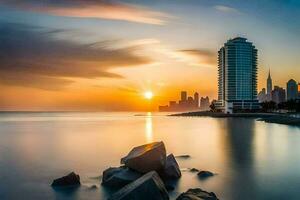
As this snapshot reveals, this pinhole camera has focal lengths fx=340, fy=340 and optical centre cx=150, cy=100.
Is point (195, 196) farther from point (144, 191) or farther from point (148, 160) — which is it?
point (148, 160)

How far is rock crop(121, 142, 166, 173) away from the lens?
23641 mm

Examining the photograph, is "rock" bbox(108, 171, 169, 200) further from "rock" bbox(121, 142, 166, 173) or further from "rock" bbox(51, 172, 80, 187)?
"rock" bbox(51, 172, 80, 187)

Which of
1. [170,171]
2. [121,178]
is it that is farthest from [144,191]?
[170,171]

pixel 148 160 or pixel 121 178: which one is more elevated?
pixel 148 160

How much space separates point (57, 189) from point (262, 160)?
25.9 metres

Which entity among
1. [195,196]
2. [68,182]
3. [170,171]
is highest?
[195,196]

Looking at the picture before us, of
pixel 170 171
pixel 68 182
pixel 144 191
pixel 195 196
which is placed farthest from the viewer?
pixel 170 171

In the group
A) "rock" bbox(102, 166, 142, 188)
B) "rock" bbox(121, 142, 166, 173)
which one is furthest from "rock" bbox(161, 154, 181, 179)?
"rock" bbox(102, 166, 142, 188)

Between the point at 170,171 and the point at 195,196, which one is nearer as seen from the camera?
the point at 195,196

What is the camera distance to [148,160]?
2391 cm

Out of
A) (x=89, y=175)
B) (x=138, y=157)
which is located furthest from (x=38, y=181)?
(x=138, y=157)

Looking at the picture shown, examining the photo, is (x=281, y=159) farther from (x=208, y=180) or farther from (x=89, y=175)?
(x=89, y=175)

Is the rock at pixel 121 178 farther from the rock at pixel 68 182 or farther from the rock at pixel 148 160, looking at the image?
the rock at pixel 68 182

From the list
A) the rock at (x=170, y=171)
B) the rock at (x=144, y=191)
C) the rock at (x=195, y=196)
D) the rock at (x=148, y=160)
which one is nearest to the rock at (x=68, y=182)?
the rock at (x=148, y=160)
